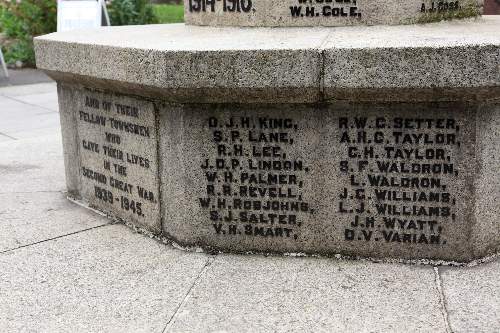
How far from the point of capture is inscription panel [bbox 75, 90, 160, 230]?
12.6 feet

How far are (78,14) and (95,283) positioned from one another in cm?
833

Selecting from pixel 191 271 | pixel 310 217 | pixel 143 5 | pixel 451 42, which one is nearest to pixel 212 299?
pixel 191 271

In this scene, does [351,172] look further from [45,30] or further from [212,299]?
[45,30]

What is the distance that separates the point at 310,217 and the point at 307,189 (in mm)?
164

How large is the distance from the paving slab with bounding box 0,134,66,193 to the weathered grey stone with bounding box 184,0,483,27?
2.03 m

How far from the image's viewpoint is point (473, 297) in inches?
121

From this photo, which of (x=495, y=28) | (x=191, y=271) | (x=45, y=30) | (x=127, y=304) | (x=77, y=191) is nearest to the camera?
(x=127, y=304)

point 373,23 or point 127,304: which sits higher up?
point 373,23

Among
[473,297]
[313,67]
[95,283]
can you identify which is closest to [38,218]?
[95,283]

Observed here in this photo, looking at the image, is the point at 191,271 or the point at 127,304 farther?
the point at 191,271

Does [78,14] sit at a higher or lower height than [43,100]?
higher

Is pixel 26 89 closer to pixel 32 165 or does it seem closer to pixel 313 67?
pixel 32 165

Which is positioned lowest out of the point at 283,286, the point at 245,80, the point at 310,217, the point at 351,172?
the point at 283,286

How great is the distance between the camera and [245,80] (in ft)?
10.7
